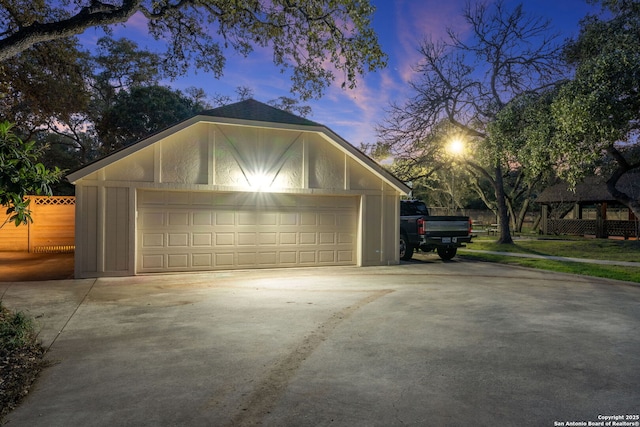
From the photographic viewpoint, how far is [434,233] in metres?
14.9

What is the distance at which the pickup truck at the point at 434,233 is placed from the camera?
14.9 metres

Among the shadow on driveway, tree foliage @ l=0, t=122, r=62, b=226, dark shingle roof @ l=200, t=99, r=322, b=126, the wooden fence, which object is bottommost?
the shadow on driveway

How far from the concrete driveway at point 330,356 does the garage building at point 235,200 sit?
2.17m

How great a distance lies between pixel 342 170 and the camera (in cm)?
1377

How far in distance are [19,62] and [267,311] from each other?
13049mm

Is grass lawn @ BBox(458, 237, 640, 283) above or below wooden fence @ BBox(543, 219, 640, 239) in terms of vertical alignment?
below

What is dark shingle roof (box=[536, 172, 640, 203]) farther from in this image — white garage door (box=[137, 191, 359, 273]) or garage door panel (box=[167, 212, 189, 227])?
garage door panel (box=[167, 212, 189, 227])

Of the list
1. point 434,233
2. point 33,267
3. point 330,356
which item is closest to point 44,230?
point 33,267

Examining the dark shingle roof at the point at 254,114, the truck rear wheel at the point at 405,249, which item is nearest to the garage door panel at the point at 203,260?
the dark shingle roof at the point at 254,114

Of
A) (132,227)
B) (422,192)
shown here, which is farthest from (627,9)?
(422,192)

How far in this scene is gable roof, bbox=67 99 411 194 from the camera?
10978 millimetres

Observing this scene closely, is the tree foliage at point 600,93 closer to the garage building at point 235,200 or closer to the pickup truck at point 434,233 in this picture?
the pickup truck at point 434,233

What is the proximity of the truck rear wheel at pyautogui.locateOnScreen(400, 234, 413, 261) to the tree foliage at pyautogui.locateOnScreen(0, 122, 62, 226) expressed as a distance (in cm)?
1230

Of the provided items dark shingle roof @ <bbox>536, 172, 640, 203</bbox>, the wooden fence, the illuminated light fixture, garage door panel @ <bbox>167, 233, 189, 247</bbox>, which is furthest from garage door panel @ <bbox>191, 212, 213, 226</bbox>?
the wooden fence
